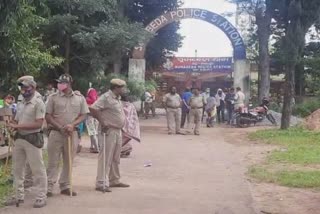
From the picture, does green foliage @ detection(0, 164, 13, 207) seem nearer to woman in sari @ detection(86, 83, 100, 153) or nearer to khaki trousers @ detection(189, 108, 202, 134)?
woman in sari @ detection(86, 83, 100, 153)

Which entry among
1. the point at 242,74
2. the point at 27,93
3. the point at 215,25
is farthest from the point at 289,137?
the point at 27,93

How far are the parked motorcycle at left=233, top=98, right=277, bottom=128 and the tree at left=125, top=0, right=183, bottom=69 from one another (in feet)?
23.1

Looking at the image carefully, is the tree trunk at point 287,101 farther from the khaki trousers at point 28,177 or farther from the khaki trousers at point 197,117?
the khaki trousers at point 28,177

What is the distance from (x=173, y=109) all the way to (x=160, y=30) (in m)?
13.5

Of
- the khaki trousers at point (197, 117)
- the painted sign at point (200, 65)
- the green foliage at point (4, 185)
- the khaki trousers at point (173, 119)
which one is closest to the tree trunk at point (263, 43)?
the khaki trousers at point (197, 117)

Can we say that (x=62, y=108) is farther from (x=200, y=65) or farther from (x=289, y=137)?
(x=200, y=65)

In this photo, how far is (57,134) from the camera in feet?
27.3

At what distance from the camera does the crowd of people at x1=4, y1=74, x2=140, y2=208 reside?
7539mm

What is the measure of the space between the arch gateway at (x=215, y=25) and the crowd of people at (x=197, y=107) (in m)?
2.47

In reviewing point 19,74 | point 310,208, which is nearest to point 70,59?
point 19,74

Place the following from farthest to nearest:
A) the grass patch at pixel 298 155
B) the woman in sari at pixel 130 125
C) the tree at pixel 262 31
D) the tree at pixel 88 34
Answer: the tree at pixel 262 31, the tree at pixel 88 34, the grass patch at pixel 298 155, the woman in sari at pixel 130 125

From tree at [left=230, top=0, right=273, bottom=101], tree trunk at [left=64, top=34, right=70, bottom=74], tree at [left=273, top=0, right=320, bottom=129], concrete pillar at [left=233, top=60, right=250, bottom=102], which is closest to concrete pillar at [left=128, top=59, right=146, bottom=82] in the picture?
concrete pillar at [left=233, top=60, right=250, bottom=102]

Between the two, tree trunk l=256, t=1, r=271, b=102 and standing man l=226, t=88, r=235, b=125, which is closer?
standing man l=226, t=88, r=235, b=125

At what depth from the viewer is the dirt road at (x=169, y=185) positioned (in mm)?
7758
